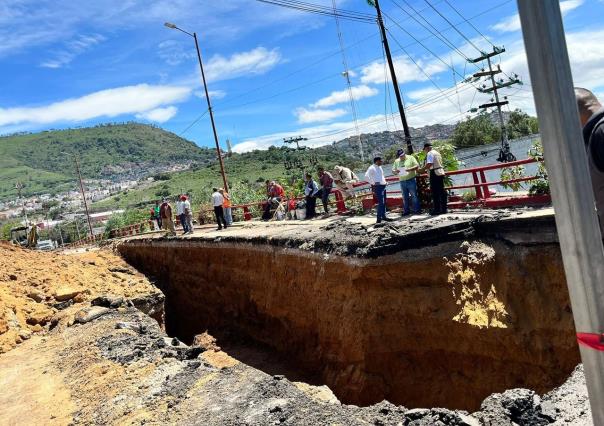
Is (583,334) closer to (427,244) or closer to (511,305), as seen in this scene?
(511,305)

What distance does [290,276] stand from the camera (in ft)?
38.6

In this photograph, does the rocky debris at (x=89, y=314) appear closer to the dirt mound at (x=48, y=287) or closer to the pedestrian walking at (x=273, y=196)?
the dirt mound at (x=48, y=287)

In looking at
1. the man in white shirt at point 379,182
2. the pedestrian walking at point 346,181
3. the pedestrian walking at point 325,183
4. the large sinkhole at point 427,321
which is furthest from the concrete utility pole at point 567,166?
the pedestrian walking at point 325,183

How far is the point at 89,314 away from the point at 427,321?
25.9 ft

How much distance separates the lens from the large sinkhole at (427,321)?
7266mm

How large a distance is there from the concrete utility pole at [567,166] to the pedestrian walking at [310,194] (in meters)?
14.2

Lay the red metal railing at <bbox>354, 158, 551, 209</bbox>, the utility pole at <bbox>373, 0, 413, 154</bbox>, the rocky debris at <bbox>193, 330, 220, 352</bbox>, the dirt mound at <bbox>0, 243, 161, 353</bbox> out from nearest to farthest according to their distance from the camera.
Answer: the red metal railing at <bbox>354, 158, 551, 209</bbox>
the dirt mound at <bbox>0, 243, 161, 353</bbox>
the rocky debris at <bbox>193, 330, 220, 352</bbox>
the utility pole at <bbox>373, 0, 413, 154</bbox>

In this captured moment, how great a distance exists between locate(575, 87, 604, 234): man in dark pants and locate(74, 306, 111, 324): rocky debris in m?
11.1

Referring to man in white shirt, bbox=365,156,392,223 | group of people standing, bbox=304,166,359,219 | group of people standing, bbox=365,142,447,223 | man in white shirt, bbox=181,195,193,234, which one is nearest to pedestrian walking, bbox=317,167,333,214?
group of people standing, bbox=304,166,359,219

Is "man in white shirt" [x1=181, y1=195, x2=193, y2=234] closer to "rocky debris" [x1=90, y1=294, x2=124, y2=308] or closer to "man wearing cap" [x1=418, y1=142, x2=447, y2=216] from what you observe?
"rocky debris" [x1=90, y1=294, x2=124, y2=308]

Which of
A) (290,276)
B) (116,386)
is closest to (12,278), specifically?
(290,276)

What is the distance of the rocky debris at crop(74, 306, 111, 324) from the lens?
36.6 feet

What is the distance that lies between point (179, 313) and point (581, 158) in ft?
61.2

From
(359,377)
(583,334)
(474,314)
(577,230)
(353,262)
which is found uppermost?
(577,230)
